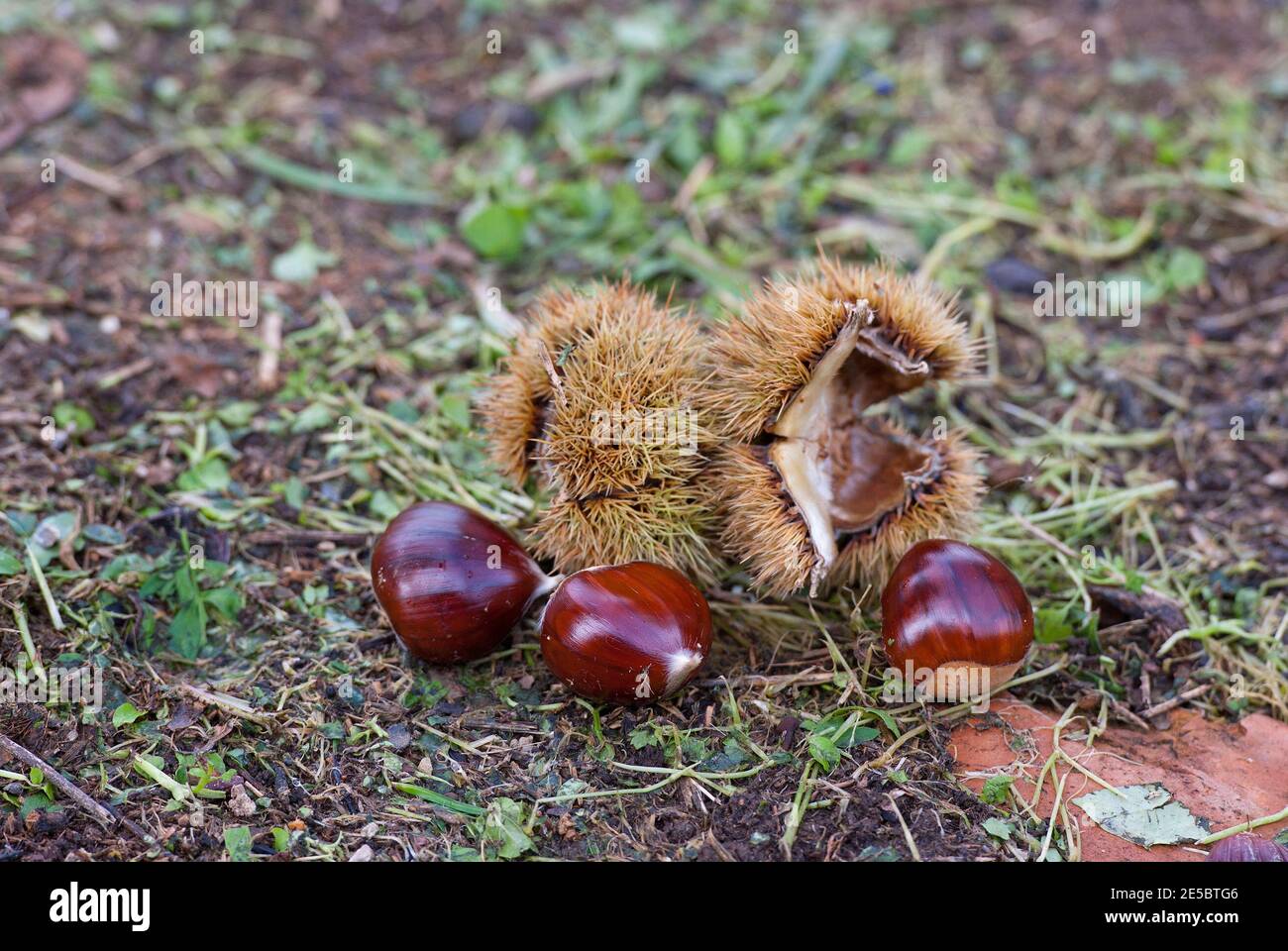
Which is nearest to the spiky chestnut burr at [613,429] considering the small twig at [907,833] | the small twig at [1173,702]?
the small twig at [907,833]

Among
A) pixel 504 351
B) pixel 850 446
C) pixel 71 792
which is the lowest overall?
pixel 71 792

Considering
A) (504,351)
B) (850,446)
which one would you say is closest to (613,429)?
(850,446)

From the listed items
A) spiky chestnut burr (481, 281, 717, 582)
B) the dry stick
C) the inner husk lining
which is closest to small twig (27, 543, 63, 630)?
the dry stick

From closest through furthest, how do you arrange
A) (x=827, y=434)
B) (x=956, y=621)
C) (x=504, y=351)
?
(x=956, y=621)
(x=827, y=434)
(x=504, y=351)

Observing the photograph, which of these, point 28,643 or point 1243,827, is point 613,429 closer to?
point 28,643

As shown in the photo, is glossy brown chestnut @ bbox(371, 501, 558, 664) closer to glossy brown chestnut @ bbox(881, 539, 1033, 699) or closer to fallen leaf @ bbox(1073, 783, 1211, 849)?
glossy brown chestnut @ bbox(881, 539, 1033, 699)
